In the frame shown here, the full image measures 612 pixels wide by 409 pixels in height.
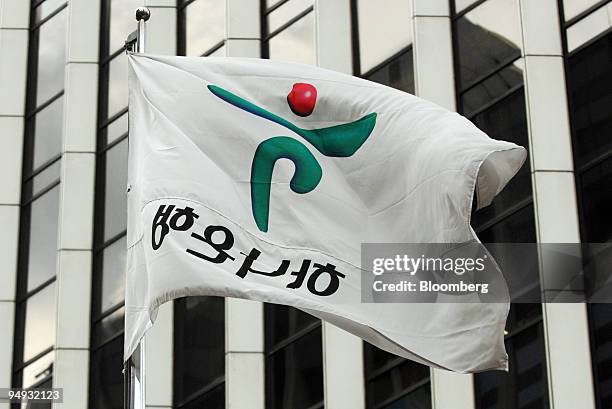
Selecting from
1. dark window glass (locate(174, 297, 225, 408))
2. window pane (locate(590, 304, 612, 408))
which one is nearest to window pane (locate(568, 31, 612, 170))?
window pane (locate(590, 304, 612, 408))

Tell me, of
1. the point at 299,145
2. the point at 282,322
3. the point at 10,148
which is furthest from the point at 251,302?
the point at 299,145

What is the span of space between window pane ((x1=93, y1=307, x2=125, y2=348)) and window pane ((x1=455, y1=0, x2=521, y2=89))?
569cm

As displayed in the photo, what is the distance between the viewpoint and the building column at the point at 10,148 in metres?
19.3

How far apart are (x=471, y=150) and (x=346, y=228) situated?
4.06 feet

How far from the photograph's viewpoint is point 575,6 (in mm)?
19000

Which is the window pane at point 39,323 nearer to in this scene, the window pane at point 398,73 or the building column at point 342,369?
the building column at point 342,369

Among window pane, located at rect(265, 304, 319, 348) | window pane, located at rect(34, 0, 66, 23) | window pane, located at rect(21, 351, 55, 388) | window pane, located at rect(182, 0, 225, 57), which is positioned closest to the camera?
window pane, located at rect(265, 304, 319, 348)

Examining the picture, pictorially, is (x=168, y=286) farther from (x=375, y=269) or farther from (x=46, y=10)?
(x=46, y=10)

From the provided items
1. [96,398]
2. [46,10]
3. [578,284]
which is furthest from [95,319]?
[578,284]

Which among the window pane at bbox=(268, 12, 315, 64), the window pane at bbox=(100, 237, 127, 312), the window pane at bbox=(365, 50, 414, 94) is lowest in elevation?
the window pane at bbox=(100, 237, 127, 312)

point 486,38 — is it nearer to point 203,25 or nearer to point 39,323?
point 203,25

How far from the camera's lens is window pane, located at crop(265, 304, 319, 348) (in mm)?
18609

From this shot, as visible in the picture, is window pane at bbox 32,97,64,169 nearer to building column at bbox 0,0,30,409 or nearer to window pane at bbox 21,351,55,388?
building column at bbox 0,0,30,409

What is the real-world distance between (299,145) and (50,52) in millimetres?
9876
